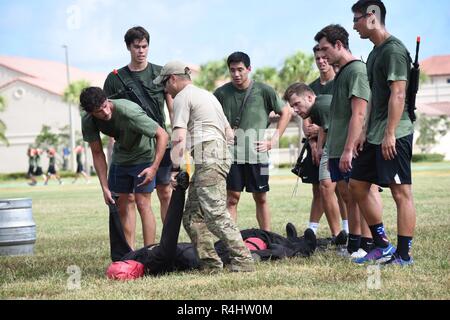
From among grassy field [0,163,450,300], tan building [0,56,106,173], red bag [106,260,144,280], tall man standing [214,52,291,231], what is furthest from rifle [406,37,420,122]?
tan building [0,56,106,173]

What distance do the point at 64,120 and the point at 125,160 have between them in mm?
64503

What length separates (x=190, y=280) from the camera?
661 centimetres

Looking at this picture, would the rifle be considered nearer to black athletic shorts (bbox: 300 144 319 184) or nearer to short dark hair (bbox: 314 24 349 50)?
short dark hair (bbox: 314 24 349 50)

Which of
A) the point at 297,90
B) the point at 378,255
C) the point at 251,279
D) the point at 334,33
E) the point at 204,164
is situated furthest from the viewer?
the point at 297,90

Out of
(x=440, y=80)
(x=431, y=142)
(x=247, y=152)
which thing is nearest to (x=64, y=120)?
(x=431, y=142)

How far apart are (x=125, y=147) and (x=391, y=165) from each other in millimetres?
2858

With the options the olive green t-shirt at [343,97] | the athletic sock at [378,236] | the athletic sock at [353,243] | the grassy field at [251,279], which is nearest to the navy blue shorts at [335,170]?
the olive green t-shirt at [343,97]

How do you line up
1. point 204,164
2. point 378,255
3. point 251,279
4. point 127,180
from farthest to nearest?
point 127,180, point 378,255, point 204,164, point 251,279

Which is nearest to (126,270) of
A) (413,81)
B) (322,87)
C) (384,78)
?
(384,78)

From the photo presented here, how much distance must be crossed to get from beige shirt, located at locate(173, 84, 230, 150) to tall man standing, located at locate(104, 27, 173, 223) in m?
1.55

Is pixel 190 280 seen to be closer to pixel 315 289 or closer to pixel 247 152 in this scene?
pixel 315 289

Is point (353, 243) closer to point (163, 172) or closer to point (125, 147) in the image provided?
point (163, 172)

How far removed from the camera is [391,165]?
700cm

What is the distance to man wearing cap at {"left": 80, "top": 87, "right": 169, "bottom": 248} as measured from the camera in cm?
764
